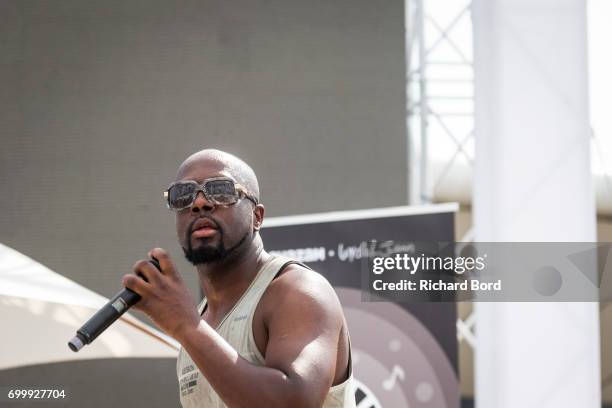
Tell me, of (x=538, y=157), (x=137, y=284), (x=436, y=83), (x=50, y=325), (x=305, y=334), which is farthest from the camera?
(x=436, y=83)

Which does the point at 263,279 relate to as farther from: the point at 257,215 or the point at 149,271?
the point at 149,271

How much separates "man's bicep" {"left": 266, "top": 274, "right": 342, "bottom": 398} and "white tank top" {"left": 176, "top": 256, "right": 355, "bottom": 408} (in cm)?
6

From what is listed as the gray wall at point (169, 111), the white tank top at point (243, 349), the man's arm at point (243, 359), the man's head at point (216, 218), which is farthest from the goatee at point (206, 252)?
the gray wall at point (169, 111)

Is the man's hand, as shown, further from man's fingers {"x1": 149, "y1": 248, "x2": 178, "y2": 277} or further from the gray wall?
the gray wall

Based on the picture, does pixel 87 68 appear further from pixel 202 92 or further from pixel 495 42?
pixel 495 42

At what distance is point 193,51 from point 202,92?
14.5 inches

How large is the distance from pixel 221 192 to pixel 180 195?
0.30ft

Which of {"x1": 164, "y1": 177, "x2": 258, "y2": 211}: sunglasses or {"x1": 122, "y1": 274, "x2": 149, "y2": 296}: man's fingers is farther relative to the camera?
{"x1": 164, "y1": 177, "x2": 258, "y2": 211}: sunglasses

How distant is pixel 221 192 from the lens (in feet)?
6.24

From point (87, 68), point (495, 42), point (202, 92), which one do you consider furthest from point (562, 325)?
point (87, 68)

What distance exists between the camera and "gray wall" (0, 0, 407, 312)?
730cm

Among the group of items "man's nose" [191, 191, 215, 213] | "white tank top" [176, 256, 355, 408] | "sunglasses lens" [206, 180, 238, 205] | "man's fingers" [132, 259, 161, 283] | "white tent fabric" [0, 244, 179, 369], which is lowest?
"white tent fabric" [0, 244, 179, 369]

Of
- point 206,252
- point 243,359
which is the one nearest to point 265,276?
point 206,252

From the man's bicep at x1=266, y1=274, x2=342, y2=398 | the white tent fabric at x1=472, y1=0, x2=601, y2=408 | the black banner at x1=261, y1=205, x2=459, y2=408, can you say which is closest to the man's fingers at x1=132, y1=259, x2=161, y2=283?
the man's bicep at x1=266, y1=274, x2=342, y2=398
